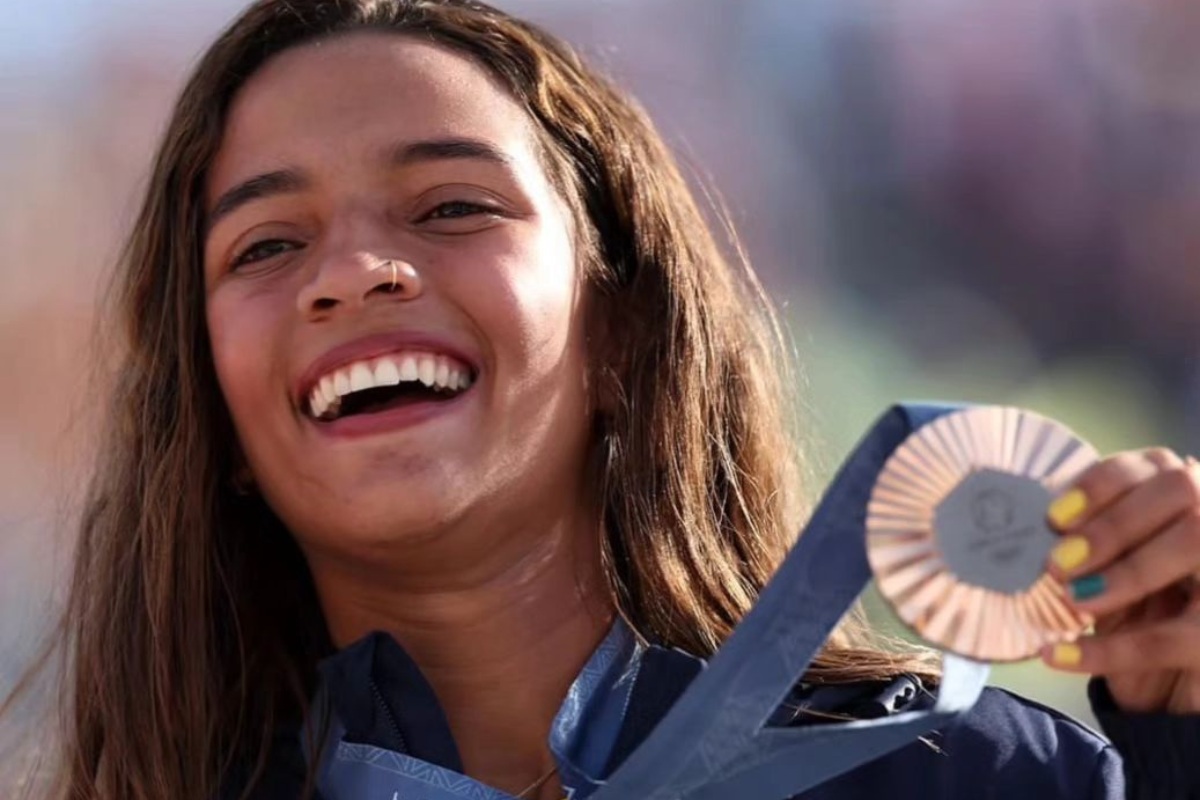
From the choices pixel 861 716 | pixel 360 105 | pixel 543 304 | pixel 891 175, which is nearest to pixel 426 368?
pixel 543 304

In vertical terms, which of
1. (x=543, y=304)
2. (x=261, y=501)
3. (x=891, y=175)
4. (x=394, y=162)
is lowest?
(x=261, y=501)

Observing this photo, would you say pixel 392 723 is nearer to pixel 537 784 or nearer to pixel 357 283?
pixel 537 784

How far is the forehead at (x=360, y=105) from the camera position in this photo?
146 cm

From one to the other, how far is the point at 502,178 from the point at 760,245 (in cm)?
177

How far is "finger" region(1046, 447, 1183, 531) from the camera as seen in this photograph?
958 millimetres

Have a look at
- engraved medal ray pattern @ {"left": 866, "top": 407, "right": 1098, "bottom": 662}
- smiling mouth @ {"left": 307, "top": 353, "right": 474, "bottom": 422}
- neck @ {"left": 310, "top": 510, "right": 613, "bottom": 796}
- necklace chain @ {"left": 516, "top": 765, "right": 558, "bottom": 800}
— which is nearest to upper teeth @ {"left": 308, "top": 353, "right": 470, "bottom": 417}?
smiling mouth @ {"left": 307, "top": 353, "right": 474, "bottom": 422}

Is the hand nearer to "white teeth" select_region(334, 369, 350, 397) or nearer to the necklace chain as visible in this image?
the necklace chain

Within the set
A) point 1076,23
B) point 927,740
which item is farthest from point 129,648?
point 1076,23

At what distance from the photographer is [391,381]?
4.51ft

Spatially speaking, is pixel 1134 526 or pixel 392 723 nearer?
pixel 1134 526

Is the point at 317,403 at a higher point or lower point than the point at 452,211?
lower

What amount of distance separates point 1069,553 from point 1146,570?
0.06 m

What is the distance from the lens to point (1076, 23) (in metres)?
3.43

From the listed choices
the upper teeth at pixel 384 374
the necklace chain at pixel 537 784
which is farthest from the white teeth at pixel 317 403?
the necklace chain at pixel 537 784
